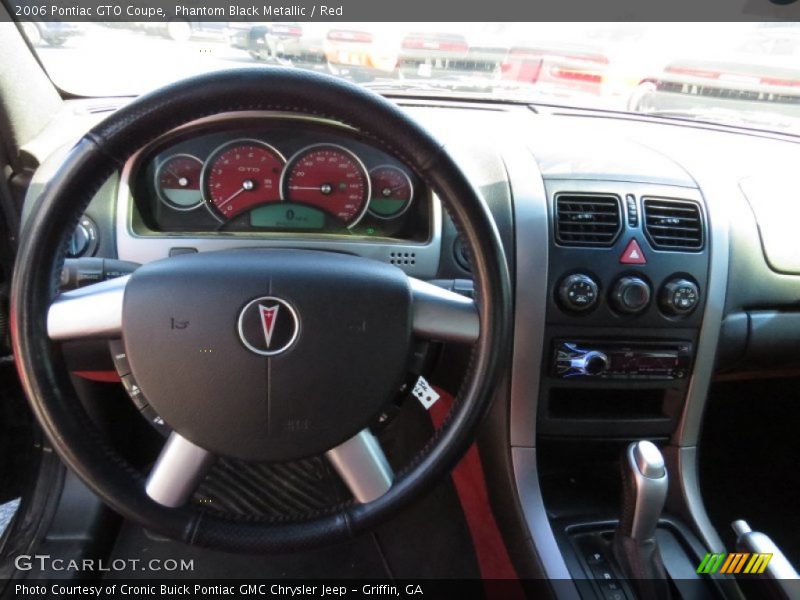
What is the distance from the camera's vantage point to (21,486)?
1.83 metres

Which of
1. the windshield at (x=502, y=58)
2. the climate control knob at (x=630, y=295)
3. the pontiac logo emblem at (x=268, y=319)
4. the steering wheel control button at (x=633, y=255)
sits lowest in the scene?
the climate control knob at (x=630, y=295)

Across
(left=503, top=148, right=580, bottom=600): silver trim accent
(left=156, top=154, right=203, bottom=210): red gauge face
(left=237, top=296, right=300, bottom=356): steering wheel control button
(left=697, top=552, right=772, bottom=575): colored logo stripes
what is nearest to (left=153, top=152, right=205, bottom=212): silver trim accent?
(left=156, top=154, right=203, bottom=210): red gauge face

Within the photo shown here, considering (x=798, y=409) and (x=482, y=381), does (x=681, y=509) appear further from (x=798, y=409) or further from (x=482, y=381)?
(x=482, y=381)

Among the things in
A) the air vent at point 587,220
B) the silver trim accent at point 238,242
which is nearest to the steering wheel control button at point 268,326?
the silver trim accent at point 238,242

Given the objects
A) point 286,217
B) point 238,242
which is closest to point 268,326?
point 238,242

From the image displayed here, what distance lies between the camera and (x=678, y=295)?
4.99 ft

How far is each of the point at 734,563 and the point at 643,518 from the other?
0.27 meters

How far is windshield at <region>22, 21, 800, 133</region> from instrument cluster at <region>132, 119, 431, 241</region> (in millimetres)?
324

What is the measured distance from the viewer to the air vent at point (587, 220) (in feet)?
4.91

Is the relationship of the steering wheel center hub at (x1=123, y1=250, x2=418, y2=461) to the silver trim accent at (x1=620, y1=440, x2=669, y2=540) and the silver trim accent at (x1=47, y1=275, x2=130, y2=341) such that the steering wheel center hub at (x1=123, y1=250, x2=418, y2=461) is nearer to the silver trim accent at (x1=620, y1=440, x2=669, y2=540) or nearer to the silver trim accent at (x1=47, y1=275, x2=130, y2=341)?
the silver trim accent at (x1=47, y1=275, x2=130, y2=341)

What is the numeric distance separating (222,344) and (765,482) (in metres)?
1.83

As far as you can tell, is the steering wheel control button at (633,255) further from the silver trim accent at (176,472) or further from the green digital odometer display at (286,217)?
the silver trim accent at (176,472)

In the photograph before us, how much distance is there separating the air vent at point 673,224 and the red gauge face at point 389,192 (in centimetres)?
54
